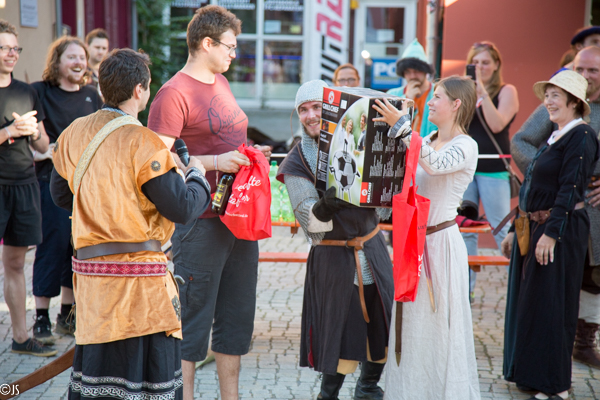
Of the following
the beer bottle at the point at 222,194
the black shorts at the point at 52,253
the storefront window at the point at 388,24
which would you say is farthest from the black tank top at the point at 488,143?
the storefront window at the point at 388,24

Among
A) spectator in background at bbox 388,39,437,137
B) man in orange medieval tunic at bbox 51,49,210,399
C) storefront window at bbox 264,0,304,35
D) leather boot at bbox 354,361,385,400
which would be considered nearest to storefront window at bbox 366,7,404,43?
storefront window at bbox 264,0,304,35

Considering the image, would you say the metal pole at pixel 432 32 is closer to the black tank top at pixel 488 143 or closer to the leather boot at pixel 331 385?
the black tank top at pixel 488 143

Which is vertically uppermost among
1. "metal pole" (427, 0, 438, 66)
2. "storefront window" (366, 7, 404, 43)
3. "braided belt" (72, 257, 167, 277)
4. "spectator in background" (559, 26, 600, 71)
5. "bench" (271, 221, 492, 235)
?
"storefront window" (366, 7, 404, 43)

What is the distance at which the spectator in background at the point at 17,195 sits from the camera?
4211 mm

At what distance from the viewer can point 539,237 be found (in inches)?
147

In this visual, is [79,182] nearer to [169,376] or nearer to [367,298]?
[169,376]

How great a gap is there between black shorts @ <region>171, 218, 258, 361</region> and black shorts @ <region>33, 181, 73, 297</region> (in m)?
1.92

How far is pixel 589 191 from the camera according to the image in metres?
4.21

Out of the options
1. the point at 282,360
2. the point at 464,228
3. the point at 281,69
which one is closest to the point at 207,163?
the point at 282,360

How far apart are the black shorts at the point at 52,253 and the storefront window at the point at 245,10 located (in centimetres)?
1129

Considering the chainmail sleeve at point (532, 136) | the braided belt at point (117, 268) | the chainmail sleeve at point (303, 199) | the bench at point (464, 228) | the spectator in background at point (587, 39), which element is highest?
the spectator in background at point (587, 39)

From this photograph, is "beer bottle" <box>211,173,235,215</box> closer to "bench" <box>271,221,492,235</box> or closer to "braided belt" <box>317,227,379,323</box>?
"braided belt" <box>317,227,379,323</box>

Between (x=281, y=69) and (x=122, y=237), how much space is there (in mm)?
13505

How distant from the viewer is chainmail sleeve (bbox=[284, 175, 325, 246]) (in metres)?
3.12
